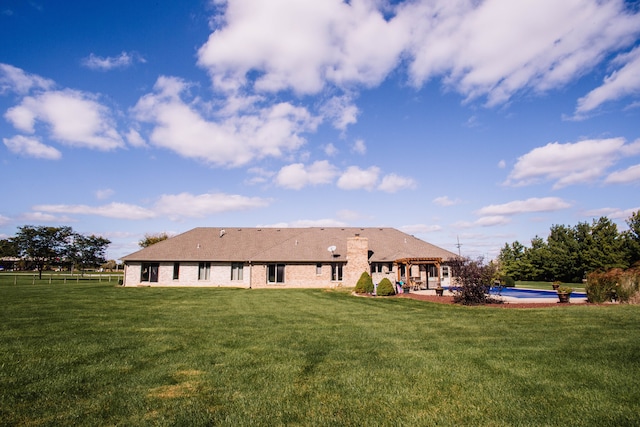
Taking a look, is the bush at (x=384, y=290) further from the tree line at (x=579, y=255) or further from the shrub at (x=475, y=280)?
the tree line at (x=579, y=255)

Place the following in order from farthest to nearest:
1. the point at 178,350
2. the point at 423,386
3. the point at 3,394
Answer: the point at 178,350 < the point at 423,386 < the point at 3,394

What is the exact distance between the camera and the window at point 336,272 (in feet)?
108

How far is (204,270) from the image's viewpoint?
109ft

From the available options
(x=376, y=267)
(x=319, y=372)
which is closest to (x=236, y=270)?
(x=376, y=267)

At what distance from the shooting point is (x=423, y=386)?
584cm

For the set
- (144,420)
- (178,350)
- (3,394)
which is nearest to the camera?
(144,420)

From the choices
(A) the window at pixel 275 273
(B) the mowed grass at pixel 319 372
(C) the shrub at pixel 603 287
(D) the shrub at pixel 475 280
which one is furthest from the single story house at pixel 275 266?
(B) the mowed grass at pixel 319 372

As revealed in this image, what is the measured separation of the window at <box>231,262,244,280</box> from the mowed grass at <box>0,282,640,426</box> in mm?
21089

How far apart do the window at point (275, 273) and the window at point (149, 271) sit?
34.4ft

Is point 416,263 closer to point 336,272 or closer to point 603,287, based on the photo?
point 336,272

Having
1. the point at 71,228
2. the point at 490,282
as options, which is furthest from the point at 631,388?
the point at 71,228

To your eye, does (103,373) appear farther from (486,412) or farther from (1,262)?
(1,262)

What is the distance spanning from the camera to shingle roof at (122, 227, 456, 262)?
33156mm

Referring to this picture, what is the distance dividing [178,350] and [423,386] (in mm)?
5534
